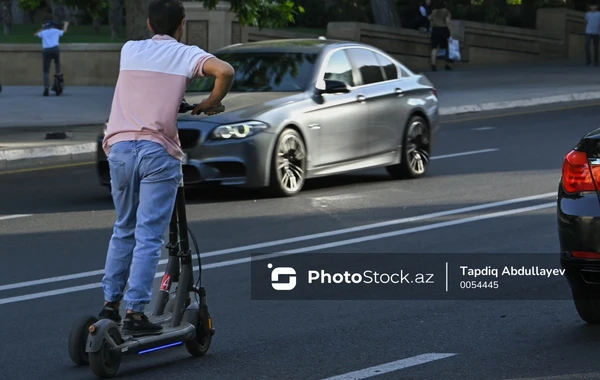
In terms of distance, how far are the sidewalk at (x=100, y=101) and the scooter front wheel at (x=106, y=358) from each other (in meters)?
11.2

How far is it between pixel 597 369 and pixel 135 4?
57.1ft

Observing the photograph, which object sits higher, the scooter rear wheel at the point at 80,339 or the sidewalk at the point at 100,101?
the scooter rear wheel at the point at 80,339

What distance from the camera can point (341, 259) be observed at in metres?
9.98

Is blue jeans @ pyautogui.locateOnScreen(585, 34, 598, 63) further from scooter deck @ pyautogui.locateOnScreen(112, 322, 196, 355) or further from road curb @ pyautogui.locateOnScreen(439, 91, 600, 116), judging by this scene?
scooter deck @ pyautogui.locateOnScreen(112, 322, 196, 355)

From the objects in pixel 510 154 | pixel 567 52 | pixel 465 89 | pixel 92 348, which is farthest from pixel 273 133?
pixel 567 52

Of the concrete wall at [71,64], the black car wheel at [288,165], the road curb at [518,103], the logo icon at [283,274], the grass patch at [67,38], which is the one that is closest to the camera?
the logo icon at [283,274]

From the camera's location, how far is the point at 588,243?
7078 mm

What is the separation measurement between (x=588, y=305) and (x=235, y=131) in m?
6.18

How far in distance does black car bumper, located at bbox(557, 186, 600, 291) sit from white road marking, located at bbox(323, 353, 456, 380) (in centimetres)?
86

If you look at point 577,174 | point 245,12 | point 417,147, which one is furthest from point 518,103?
point 577,174

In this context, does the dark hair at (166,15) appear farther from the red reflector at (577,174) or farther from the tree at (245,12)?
the tree at (245,12)

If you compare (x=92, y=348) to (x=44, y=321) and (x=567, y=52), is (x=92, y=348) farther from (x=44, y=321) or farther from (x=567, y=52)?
(x=567, y=52)

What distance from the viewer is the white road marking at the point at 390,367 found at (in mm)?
6464

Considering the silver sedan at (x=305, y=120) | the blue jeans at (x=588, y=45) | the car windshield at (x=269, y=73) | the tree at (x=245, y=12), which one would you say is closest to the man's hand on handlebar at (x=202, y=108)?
the silver sedan at (x=305, y=120)
